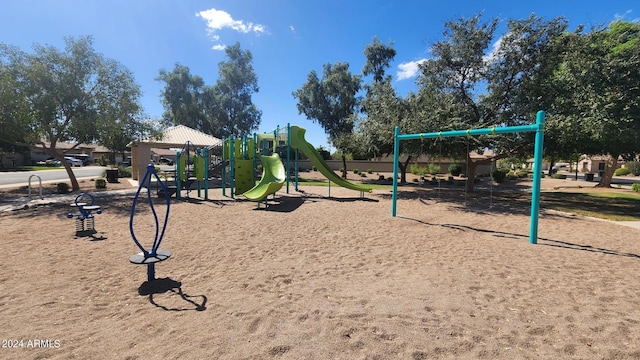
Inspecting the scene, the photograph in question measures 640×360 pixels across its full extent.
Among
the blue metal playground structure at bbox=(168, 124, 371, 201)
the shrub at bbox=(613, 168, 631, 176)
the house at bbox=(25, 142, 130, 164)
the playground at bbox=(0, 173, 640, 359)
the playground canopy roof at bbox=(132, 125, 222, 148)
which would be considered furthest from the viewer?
the house at bbox=(25, 142, 130, 164)

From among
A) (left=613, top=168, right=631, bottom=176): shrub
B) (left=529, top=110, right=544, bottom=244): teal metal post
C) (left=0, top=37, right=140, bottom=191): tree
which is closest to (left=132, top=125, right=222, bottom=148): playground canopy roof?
(left=0, top=37, right=140, bottom=191): tree

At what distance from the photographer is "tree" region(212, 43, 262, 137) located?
37.7 meters

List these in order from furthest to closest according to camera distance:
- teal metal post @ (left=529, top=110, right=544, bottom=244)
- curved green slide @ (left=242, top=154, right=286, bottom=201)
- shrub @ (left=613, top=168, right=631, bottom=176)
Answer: shrub @ (left=613, top=168, right=631, bottom=176) < curved green slide @ (left=242, top=154, right=286, bottom=201) < teal metal post @ (left=529, top=110, right=544, bottom=244)

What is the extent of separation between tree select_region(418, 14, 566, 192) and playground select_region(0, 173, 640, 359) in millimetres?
6094

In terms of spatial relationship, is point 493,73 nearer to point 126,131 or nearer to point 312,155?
point 312,155

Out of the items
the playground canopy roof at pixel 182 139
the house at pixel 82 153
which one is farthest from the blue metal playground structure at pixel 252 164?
the house at pixel 82 153

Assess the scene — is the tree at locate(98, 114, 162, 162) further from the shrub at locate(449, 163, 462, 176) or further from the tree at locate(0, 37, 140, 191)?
the shrub at locate(449, 163, 462, 176)

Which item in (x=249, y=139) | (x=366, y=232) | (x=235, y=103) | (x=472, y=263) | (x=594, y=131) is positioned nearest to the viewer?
(x=472, y=263)

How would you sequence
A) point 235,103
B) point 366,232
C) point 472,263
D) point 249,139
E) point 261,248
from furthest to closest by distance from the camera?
point 235,103 → point 249,139 → point 366,232 → point 261,248 → point 472,263

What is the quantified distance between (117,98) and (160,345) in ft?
54.0

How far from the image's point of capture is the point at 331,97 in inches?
1302

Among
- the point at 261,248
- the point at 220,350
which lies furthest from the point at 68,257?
the point at 220,350

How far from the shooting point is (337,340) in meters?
2.95

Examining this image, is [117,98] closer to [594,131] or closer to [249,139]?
[249,139]
